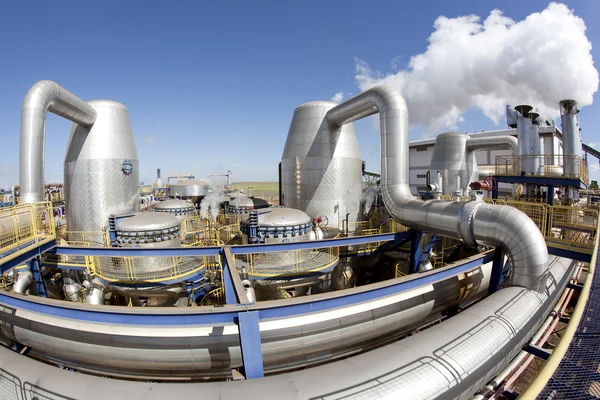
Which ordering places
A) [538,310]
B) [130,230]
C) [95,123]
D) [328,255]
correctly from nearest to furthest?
1. [538,310]
2. [130,230]
3. [328,255]
4. [95,123]

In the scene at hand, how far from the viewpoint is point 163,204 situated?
1667 centimetres

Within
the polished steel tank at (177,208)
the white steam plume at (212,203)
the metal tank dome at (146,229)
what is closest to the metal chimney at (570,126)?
the metal tank dome at (146,229)

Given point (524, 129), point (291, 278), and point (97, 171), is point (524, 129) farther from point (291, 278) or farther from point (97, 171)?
point (97, 171)

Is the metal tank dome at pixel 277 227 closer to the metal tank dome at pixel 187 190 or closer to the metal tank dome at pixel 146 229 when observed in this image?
the metal tank dome at pixel 146 229

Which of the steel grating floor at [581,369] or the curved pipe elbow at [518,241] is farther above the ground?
the curved pipe elbow at [518,241]

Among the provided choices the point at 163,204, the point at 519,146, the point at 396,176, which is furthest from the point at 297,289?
the point at 519,146

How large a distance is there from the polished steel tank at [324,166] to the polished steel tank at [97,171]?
9.28 meters

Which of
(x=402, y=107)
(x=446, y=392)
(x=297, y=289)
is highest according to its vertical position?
(x=402, y=107)

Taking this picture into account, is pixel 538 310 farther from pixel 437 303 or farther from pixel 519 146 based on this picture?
pixel 519 146

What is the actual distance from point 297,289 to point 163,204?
34.7 ft

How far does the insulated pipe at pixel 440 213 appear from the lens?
23.7 ft

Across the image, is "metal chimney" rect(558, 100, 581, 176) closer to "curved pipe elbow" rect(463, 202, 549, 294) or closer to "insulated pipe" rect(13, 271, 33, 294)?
"curved pipe elbow" rect(463, 202, 549, 294)

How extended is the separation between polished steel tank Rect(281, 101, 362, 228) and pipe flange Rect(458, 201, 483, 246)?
767 cm

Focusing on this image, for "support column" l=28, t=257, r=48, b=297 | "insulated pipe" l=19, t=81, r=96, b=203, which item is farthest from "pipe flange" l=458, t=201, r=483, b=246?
"insulated pipe" l=19, t=81, r=96, b=203
